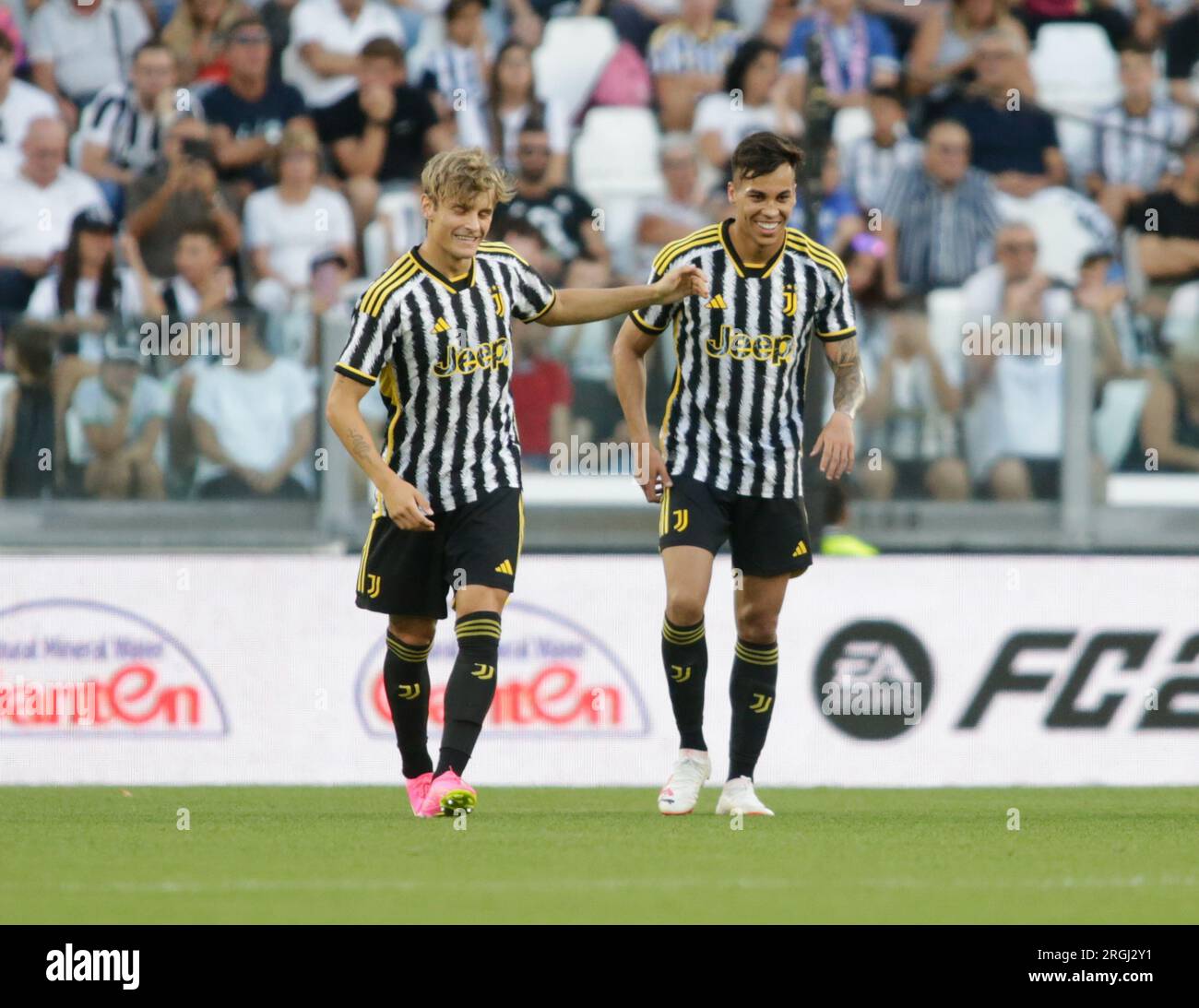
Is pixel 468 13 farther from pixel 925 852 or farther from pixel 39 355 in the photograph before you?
pixel 925 852

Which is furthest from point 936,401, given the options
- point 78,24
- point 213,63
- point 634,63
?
point 78,24

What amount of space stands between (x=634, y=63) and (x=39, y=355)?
540 cm

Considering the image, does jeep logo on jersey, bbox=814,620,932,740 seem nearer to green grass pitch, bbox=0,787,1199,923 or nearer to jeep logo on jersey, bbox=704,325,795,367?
green grass pitch, bbox=0,787,1199,923

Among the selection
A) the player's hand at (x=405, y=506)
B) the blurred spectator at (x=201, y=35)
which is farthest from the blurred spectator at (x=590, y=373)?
the blurred spectator at (x=201, y=35)

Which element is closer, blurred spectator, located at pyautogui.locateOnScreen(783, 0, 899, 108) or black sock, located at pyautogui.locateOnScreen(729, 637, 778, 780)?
black sock, located at pyautogui.locateOnScreen(729, 637, 778, 780)

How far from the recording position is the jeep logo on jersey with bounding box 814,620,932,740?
9.63m

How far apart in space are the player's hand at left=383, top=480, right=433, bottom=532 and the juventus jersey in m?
0.25

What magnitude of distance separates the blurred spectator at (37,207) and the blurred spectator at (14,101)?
0.42 m

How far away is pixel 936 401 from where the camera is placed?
1010 centimetres

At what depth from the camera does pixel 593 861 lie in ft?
19.6

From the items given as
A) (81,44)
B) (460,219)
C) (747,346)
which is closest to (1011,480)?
(747,346)

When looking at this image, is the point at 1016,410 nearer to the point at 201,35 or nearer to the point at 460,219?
the point at 460,219

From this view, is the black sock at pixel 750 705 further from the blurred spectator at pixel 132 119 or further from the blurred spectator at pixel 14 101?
the blurred spectator at pixel 14 101

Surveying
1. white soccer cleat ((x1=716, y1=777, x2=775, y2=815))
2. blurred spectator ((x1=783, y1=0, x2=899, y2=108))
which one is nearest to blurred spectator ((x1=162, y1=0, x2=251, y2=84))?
blurred spectator ((x1=783, y1=0, x2=899, y2=108))
